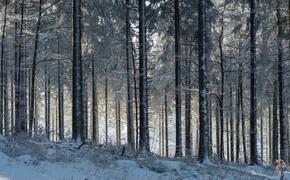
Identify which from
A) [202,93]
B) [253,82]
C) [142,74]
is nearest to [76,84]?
[142,74]

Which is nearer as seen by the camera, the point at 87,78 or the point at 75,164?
the point at 75,164

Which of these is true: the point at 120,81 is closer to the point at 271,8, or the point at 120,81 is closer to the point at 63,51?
the point at 63,51

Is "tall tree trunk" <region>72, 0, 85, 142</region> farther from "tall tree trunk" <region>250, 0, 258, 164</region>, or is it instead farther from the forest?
"tall tree trunk" <region>250, 0, 258, 164</region>

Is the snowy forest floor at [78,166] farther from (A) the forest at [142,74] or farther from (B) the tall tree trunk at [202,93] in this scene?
(B) the tall tree trunk at [202,93]

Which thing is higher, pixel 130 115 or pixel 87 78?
pixel 87 78

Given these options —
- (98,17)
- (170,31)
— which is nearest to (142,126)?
(170,31)

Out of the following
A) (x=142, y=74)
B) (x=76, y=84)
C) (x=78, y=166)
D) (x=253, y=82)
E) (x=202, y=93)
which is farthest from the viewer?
(x=253, y=82)

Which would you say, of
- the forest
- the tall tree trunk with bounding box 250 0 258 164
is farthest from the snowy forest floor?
the tall tree trunk with bounding box 250 0 258 164

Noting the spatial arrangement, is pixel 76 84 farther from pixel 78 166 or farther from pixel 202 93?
pixel 78 166

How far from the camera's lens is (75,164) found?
38.3 ft

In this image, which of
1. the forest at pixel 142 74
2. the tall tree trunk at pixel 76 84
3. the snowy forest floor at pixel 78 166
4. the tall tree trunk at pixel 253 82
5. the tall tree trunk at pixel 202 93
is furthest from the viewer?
the tall tree trunk at pixel 253 82

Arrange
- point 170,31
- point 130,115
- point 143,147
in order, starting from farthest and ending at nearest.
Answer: point 130,115 → point 170,31 → point 143,147

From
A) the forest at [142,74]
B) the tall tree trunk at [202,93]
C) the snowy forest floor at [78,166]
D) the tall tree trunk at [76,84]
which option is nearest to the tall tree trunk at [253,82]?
the forest at [142,74]

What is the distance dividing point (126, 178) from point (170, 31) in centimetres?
1428
